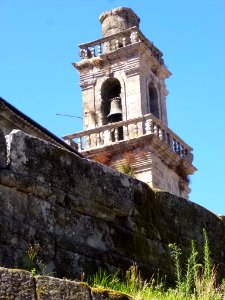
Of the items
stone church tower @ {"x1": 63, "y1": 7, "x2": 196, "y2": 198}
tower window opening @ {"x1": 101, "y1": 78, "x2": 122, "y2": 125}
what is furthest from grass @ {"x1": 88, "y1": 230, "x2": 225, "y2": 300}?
tower window opening @ {"x1": 101, "y1": 78, "x2": 122, "y2": 125}

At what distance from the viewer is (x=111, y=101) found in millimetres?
27688

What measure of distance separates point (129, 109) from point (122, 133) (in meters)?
1.26

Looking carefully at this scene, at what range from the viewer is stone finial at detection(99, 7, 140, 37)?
29344mm

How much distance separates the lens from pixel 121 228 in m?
5.66

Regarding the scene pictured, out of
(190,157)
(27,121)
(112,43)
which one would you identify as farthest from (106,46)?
(27,121)

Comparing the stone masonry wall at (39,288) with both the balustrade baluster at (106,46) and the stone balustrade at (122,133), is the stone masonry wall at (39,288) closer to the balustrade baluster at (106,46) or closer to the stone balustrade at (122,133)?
the stone balustrade at (122,133)

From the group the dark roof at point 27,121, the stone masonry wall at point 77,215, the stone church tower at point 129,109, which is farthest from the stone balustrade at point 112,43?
the stone masonry wall at point 77,215

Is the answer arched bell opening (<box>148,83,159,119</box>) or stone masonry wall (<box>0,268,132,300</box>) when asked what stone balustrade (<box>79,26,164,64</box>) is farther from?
stone masonry wall (<box>0,268,132,300</box>)

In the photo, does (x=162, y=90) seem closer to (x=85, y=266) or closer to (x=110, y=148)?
(x=110, y=148)

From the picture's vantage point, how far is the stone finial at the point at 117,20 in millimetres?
29344

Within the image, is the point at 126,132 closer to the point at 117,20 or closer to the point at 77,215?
the point at 117,20

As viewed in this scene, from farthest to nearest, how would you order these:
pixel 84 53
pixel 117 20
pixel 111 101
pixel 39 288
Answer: pixel 117 20, pixel 84 53, pixel 111 101, pixel 39 288

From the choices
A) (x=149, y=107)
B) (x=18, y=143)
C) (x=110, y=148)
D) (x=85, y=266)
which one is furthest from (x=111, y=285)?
(x=149, y=107)

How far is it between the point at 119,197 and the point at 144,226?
0.32 metres
